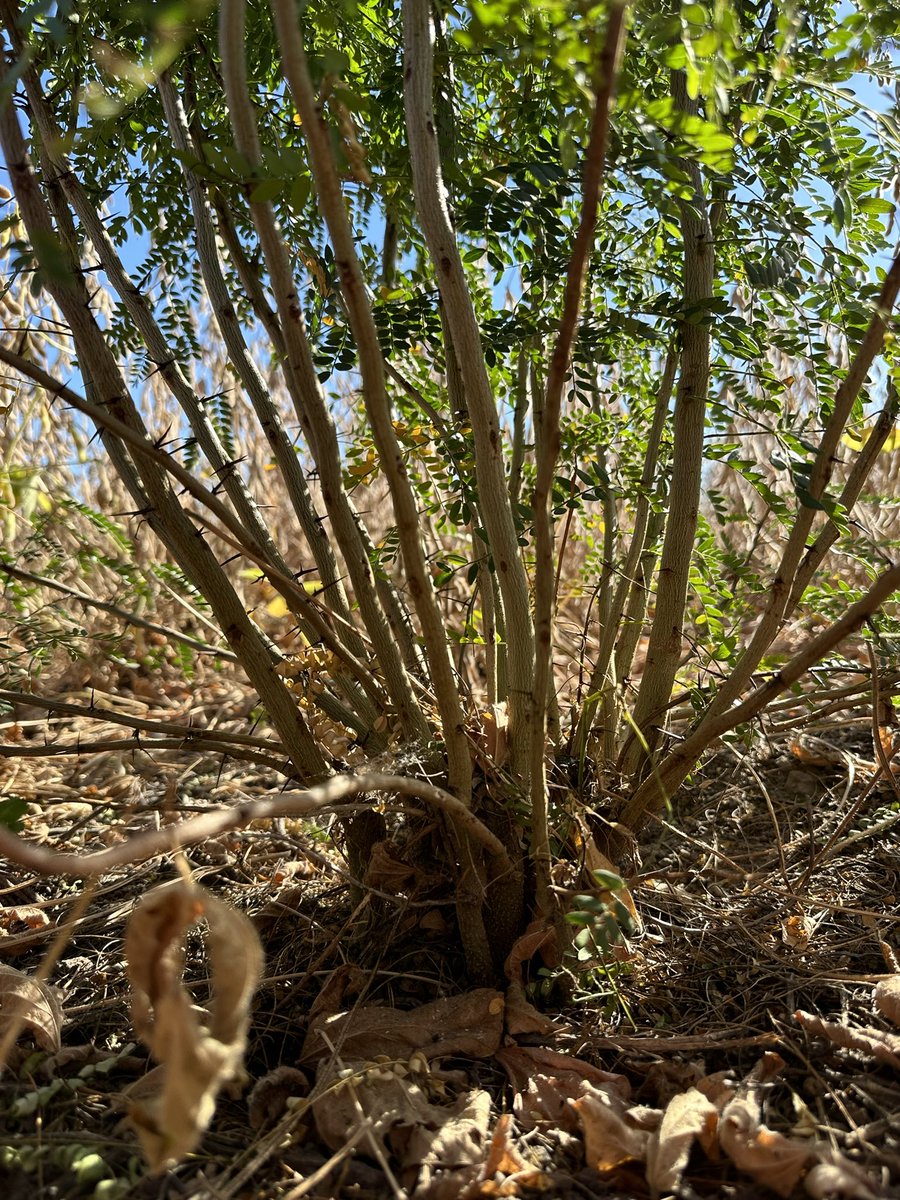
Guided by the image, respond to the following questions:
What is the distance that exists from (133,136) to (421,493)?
2.95 feet

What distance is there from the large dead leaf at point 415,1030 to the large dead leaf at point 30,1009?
1.22 feet

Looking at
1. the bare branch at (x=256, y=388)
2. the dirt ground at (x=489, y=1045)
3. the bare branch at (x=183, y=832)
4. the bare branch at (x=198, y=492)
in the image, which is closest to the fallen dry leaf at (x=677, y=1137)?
the dirt ground at (x=489, y=1045)

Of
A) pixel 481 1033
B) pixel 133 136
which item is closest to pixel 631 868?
pixel 481 1033

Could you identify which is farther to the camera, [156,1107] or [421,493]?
[421,493]

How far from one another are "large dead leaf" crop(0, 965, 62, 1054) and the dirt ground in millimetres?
18

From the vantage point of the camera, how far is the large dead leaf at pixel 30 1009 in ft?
4.26

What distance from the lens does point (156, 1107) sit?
0.77m

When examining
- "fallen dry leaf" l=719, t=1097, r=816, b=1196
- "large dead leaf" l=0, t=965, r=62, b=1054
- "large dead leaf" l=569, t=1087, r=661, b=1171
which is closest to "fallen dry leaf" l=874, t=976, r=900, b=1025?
"fallen dry leaf" l=719, t=1097, r=816, b=1196

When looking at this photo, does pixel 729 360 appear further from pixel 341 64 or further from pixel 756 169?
pixel 341 64

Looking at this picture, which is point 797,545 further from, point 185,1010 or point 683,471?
point 185,1010

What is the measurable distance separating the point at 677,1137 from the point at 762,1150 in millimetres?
93

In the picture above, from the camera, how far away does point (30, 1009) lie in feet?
4.25

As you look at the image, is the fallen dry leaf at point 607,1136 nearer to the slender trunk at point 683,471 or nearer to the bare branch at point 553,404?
the bare branch at point 553,404

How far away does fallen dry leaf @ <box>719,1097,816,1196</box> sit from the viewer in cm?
100
